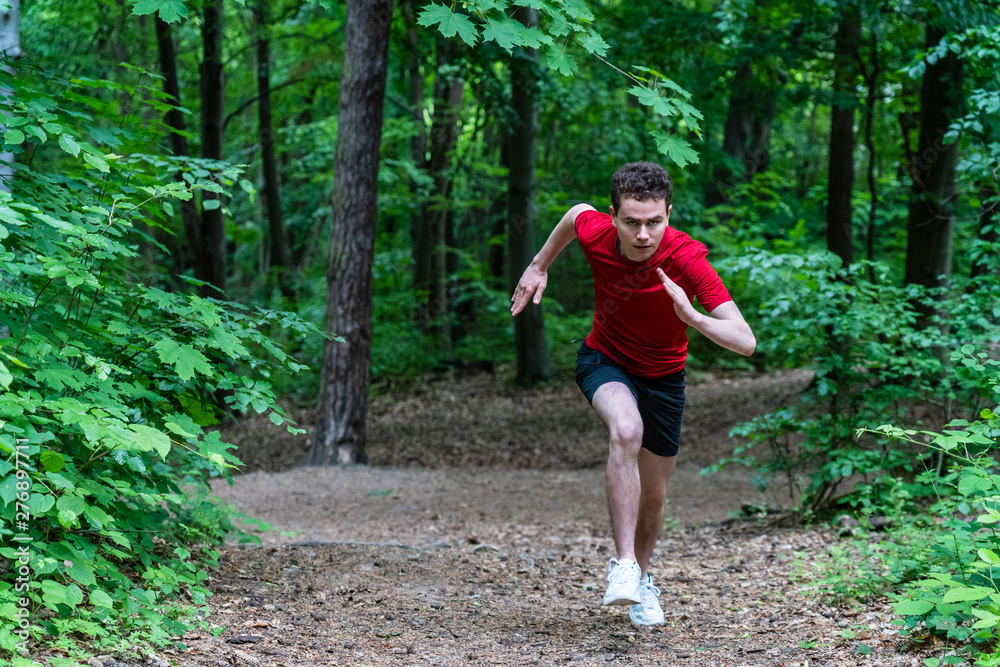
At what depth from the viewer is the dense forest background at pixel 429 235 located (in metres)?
2.84

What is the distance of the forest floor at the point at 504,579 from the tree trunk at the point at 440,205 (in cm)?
692

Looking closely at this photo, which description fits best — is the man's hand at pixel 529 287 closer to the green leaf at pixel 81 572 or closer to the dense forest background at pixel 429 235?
the dense forest background at pixel 429 235

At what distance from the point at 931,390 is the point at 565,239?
9.39 ft

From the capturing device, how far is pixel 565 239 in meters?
4.03

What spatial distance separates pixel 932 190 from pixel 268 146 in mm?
12470

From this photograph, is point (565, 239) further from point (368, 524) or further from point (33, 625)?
point (368, 524)

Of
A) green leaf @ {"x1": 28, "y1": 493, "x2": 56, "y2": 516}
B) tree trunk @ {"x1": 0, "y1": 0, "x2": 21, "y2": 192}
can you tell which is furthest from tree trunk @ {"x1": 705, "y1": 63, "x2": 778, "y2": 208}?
green leaf @ {"x1": 28, "y1": 493, "x2": 56, "y2": 516}

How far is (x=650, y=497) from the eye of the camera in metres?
3.81

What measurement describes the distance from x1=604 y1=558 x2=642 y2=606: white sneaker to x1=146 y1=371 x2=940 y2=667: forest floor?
267 mm

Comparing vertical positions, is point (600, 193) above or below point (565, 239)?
above

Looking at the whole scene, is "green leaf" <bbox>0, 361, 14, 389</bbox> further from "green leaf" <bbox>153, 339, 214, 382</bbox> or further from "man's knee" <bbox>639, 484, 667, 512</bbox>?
"man's knee" <bbox>639, 484, 667, 512</bbox>

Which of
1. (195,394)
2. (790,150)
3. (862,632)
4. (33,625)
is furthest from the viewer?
(790,150)

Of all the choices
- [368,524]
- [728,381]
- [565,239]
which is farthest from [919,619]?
[728,381]

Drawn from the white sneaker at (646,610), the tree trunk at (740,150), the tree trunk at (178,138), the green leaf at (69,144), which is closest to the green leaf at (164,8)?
the green leaf at (69,144)
